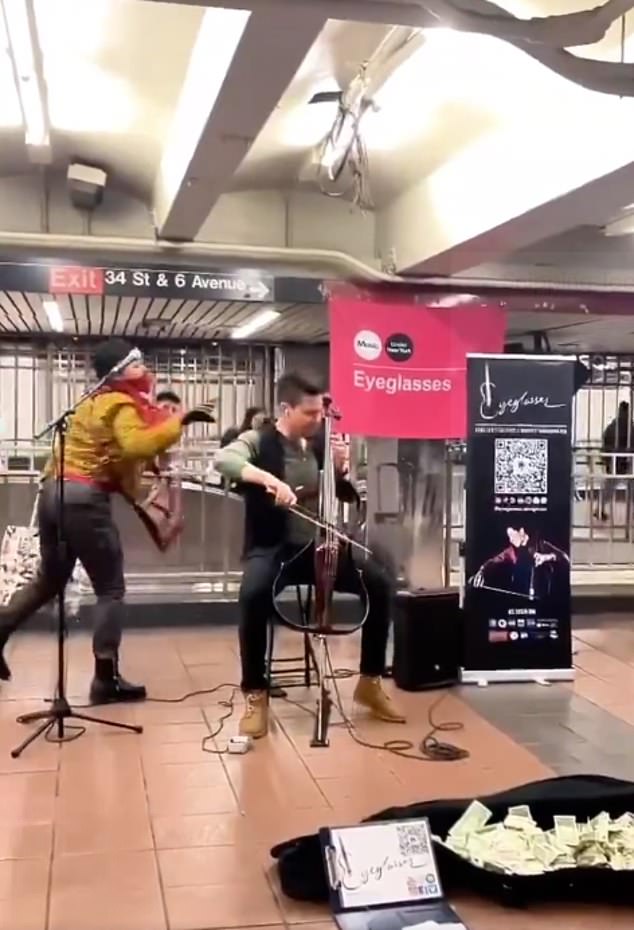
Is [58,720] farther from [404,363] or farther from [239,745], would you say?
[404,363]

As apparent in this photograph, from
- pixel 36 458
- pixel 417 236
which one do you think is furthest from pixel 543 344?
pixel 36 458

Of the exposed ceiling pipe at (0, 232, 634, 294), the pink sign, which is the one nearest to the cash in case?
the pink sign

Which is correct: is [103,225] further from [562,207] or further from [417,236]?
[562,207]

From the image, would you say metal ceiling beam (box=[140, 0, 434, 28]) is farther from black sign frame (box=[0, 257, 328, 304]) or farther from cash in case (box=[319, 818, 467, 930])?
black sign frame (box=[0, 257, 328, 304])

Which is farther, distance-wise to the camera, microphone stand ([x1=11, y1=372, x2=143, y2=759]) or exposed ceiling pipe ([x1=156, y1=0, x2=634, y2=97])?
microphone stand ([x1=11, y1=372, x2=143, y2=759])

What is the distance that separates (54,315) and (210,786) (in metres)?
3.80

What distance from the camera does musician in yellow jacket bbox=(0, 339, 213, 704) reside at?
438cm

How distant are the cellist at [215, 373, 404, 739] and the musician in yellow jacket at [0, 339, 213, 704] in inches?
12.5

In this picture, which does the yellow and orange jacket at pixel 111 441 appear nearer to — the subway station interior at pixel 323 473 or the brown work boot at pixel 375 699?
the subway station interior at pixel 323 473

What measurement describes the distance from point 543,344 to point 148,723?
5.23 m

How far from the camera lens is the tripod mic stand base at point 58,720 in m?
4.15

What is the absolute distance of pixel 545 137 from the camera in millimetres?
4109

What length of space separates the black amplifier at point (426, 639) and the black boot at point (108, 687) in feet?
4.16

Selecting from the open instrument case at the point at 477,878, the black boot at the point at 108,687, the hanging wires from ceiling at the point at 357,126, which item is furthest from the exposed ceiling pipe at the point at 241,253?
the open instrument case at the point at 477,878
